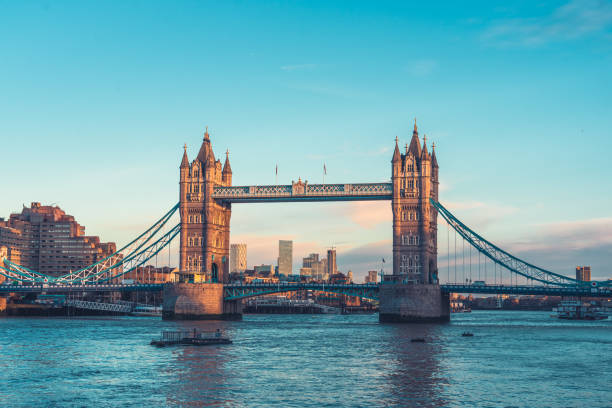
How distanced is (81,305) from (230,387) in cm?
14005

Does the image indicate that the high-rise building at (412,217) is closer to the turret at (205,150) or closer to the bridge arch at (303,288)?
the bridge arch at (303,288)

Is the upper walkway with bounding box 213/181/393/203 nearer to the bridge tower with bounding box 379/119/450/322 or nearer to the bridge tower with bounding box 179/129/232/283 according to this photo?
the bridge tower with bounding box 379/119/450/322

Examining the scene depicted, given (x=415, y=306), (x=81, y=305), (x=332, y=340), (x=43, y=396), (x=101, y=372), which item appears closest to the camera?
(x=43, y=396)

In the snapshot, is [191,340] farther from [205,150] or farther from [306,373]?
[205,150]

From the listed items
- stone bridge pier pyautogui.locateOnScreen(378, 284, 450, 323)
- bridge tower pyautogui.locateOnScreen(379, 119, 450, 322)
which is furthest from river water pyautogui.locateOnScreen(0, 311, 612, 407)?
bridge tower pyautogui.locateOnScreen(379, 119, 450, 322)

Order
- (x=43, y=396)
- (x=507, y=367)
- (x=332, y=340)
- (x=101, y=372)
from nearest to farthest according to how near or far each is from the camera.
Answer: (x=43, y=396) < (x=101, y=372) < (x=507, y=367) < (x=332, y=340)

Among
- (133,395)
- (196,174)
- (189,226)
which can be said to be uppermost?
(196,174)

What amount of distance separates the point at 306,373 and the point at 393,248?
2880 inches

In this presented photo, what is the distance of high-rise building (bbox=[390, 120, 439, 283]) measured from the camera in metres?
129

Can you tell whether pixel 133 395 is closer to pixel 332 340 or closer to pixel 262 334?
pixel 332 340

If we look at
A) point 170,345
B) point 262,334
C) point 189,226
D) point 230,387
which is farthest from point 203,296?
point 230,387

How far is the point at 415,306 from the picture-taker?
122 meters

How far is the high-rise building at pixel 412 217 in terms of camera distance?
128625 mm

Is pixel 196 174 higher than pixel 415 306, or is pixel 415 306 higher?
pixel 196 174
